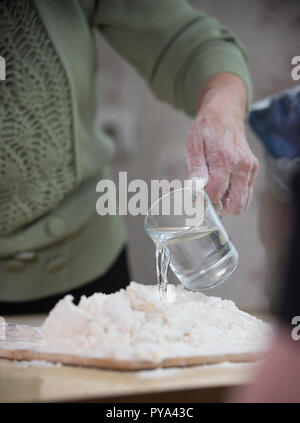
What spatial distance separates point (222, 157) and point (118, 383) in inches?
10.0

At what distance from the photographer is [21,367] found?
47 cm

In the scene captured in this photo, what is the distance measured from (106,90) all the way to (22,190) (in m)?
0.73

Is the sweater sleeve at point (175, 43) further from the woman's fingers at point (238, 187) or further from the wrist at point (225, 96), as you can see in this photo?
the woman's fingers at point (238, 187)

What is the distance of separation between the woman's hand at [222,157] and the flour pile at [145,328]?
0.11 m

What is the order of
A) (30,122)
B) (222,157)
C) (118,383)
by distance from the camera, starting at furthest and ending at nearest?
(30,122)
(222,157)
(118,383)

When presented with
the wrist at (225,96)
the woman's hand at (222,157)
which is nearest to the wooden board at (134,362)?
the woman's hand at (222,157)

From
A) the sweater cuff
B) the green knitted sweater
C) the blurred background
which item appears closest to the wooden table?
the blurred background

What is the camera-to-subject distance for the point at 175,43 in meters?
0.69

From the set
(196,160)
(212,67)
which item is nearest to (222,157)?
(196,160)

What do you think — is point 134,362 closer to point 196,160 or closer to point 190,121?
point 196,160

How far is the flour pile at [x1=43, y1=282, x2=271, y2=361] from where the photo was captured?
45cm

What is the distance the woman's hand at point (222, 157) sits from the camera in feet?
1.74

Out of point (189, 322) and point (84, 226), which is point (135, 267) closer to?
point (84, 226)

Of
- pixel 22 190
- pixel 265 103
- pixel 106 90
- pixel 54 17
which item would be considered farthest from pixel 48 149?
pixel 106 90
